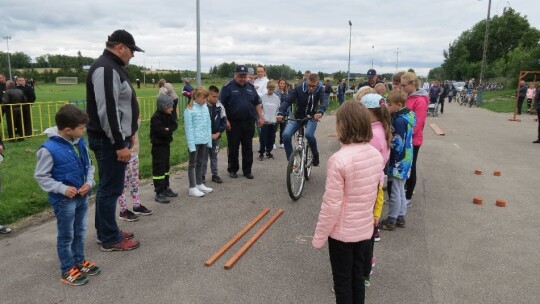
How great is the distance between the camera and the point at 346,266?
9.36 feet

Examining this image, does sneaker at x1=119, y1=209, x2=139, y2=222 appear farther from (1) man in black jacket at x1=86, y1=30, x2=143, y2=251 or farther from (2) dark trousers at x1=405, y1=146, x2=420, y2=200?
(2) dark trousers at x1=405, y1=146, x2=420, y2=200

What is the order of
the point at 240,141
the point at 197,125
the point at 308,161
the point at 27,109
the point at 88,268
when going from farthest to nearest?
1. the point at 27,109
2. the point at 240,141
3. the point at 308,161
4. the point at 197,125
5. the point at 88,268

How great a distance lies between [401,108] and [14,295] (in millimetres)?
4294

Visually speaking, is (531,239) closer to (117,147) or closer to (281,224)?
(281,224)

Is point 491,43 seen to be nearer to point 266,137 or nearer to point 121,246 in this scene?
point 266,137

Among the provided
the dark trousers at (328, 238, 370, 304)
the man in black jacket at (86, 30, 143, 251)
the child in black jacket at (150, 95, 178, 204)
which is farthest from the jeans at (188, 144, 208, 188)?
the dark trousers at (328, 238, 370, 304)

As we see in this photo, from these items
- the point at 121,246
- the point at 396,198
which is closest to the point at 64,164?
the point at 121,246

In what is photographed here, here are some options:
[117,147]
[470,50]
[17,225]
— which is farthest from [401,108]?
[470,50]

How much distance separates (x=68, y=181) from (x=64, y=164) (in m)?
0.16

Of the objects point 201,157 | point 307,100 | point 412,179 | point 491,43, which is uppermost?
point 491,43

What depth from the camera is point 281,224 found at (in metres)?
5.09

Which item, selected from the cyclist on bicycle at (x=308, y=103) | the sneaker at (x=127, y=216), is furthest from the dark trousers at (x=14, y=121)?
the cyclist on bicycle at (x=308, y=103)

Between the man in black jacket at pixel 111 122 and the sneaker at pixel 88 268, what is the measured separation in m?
0.45

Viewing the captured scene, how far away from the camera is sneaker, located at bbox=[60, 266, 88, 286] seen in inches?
139
